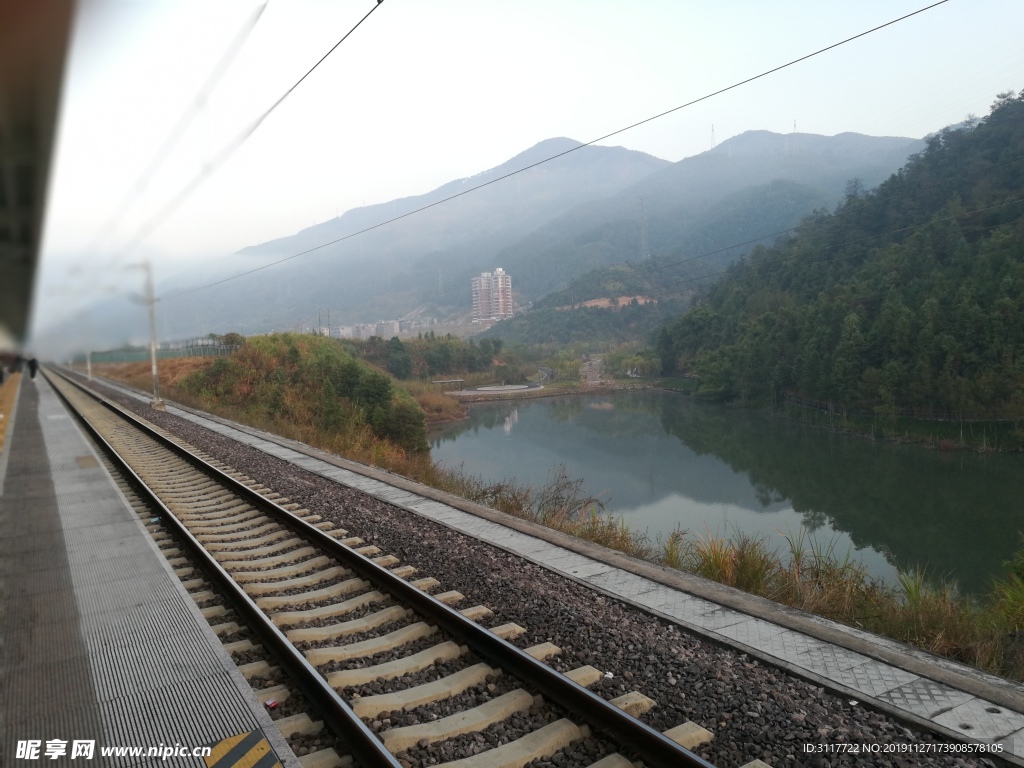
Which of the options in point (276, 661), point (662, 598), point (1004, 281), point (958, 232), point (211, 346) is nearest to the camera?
point (276, 661)

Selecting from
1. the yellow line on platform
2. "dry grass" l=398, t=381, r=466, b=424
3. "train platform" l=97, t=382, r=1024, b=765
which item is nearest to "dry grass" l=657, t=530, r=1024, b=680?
"train platform" l=97, t=382, r=1024, b=765

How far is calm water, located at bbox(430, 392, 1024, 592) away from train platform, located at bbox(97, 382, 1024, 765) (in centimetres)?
492

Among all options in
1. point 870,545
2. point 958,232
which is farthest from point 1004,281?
point 870,545

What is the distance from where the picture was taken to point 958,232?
180 ft

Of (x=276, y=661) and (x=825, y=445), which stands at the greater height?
(x=276, y=661)

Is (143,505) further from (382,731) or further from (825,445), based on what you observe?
(825,445)

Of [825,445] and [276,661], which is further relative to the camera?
[825,445]

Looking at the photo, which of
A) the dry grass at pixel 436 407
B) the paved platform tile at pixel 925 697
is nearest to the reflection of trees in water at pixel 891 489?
the paved platform tile at pixel 925 697

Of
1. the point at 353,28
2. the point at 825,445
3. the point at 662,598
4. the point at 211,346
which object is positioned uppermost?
the point at 353,28

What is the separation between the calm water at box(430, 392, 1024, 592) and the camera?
18.7 m

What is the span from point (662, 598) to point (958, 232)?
61.4 meters

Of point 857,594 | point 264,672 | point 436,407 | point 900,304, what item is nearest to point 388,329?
point 436,407

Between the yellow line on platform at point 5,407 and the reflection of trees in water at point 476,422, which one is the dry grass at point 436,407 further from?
the yellow line on platform at point 5,407

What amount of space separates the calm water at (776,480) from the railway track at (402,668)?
21.6 feet
